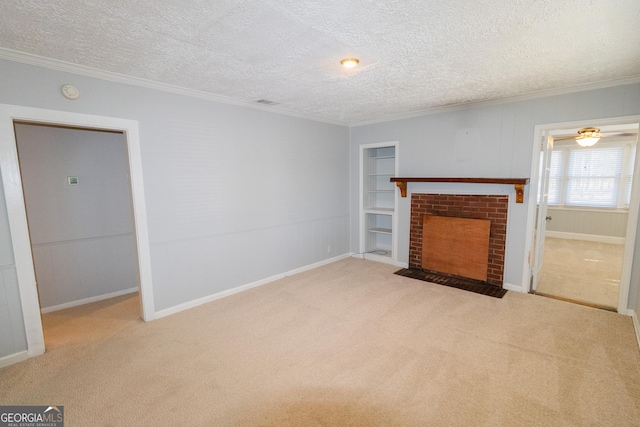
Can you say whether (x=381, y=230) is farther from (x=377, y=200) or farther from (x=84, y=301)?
(x=84, y=301)

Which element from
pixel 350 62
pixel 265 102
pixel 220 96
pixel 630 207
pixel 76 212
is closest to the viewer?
pixel 350 62

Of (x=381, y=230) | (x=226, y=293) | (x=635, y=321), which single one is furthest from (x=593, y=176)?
(x=226, y=293)

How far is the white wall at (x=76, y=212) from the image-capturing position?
10.7 feet

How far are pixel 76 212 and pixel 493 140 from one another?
5.36 m

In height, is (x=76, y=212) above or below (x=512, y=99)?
below

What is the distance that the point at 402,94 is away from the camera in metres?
3.45

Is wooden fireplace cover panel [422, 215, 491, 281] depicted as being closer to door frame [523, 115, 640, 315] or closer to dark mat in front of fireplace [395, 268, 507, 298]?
dark mat in front of fireplace [395, 268, 507, 298]

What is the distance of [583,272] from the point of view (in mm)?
4484

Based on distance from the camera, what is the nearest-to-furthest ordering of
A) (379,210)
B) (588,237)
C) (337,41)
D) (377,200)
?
(337,41) → (379,210) → (377,200) → (588,237)

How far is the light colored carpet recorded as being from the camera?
186cm

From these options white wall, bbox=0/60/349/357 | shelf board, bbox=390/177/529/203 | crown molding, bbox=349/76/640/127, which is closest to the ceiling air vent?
white wall, bbox=0/60/349/357

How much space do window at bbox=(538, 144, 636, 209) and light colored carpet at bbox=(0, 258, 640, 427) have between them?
478 cm

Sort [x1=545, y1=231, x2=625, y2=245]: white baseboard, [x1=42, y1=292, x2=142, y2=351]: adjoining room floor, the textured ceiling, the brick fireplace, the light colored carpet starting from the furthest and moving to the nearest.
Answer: [x1=545, y1=231, x2=625, y2=245]: white baseboard → the brick fireplace → [x1=42, y1=292, x2=142, y2=351]: adjoining room floor → the light colored carpet → the textured ceiling

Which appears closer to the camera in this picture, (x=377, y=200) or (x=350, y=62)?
(x=350, y=62)
